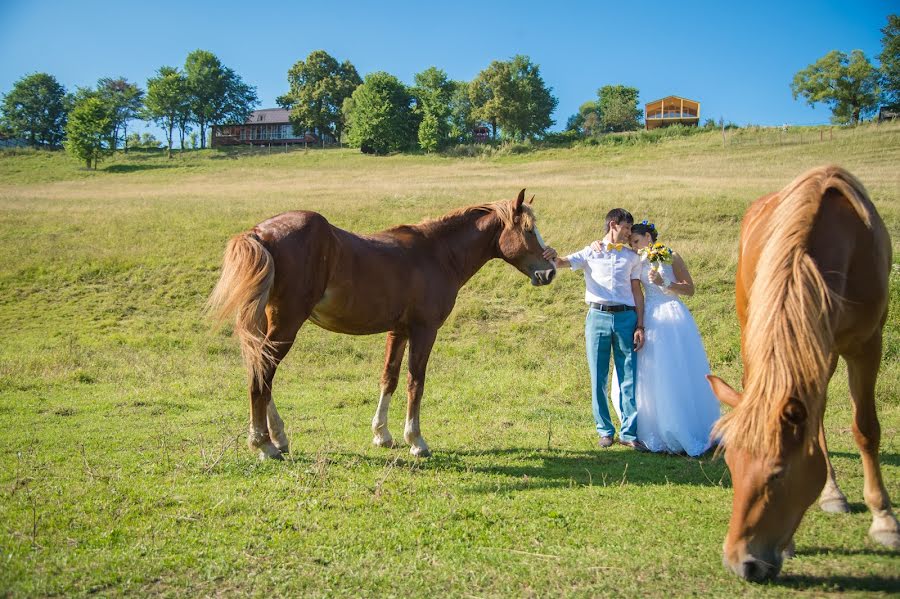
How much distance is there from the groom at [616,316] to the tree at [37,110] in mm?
88158

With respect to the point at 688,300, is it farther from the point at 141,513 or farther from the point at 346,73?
the point at 346,73

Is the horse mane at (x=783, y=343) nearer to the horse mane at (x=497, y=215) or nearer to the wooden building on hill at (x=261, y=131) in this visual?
the horse mane at (x=497, y=215)

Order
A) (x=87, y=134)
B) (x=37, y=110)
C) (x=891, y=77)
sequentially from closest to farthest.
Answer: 1. (x=891, y=77)
2. (x=87, y=134)
3. (x=37, y=110)

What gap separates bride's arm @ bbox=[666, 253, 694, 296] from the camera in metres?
7.48

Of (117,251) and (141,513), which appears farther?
(117,251)

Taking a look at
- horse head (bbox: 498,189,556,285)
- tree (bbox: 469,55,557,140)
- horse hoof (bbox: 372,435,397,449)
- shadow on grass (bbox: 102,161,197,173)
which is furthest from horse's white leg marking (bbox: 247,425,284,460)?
tree (bbox: 469,55,557,140)

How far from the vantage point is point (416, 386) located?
6.95 metres

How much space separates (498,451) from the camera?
7125 mm

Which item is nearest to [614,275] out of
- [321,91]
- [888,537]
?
[888,537]

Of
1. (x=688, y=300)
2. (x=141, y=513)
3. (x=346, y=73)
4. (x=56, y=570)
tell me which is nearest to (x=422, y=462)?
(x=141, y=513)

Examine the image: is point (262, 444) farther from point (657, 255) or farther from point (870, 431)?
point (870, 431)

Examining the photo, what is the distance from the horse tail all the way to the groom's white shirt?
12.1 ft

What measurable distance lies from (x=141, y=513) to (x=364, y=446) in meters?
2.75

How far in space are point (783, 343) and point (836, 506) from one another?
231 centimetres
